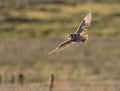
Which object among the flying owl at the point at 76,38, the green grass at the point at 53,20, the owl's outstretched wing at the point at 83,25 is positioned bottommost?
the flying owl at the point at 76,38

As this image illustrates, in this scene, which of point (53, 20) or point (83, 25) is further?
point (53, 20)

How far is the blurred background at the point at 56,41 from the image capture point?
1704 inches

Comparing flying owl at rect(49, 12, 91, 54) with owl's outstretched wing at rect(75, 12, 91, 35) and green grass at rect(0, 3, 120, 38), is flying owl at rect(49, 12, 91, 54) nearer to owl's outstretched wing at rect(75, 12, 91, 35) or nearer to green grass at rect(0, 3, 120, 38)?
owl's outstretched wing at rect(75, 12, 91, 35)

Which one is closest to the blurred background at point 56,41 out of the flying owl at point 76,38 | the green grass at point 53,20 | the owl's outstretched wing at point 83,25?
the green grass at point 53,20

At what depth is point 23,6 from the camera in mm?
87500

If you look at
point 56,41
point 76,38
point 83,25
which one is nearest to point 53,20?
point 56,41

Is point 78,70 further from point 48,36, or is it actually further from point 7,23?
point 7,23

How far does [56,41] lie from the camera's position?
5922 cm

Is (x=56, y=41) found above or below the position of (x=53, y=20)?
below

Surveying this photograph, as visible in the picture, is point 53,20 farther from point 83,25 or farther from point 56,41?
point 83,25

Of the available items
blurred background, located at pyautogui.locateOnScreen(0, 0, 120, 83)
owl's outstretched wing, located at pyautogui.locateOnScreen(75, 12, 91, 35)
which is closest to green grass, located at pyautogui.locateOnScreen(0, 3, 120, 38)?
blurred background, located at pyautogui.locateOnScreen(0, 0, 120, 83)

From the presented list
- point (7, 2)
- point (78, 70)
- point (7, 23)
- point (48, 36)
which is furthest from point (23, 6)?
point (78, 70)

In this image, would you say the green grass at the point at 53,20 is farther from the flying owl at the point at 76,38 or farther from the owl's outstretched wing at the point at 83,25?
the flying owl at the point at 76,38

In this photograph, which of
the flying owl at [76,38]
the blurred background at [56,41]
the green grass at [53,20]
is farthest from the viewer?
the green grass at [53,20]
